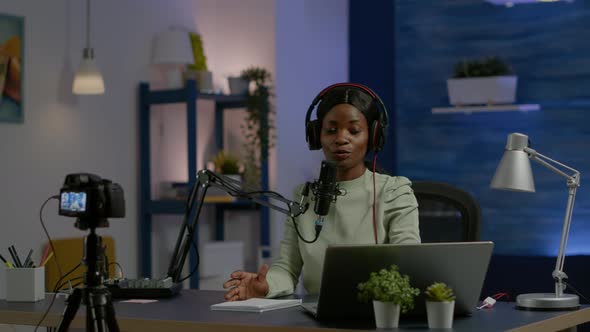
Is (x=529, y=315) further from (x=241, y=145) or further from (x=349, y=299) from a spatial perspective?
(x=241, y=145)

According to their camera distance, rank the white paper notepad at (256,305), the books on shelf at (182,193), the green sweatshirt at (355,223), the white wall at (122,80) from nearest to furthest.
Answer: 1. the white paper notepad at (256,305)
2. the green sweatshirt at (355,223)
3. the white wall at (122,80)
4. the books on shelf at (182,193)

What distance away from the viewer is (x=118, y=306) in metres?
2.44

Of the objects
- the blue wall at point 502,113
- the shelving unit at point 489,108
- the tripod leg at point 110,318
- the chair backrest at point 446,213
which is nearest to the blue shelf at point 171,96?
the blue wall at point 502,113

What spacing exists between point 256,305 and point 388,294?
43cm

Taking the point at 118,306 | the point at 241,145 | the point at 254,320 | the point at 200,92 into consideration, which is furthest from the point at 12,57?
the point at 254,320

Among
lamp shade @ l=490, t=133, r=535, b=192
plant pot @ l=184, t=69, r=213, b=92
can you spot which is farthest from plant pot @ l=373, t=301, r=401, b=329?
plant pot @ l=184, t=69, r=213, b=92

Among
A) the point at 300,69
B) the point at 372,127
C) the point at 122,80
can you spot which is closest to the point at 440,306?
the point at 372,127

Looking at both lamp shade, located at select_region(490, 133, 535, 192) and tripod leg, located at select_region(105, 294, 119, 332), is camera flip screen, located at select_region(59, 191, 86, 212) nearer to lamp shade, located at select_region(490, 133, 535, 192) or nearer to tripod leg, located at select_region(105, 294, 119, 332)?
tripod leg, located at select_region(105, 294, 119, 332)

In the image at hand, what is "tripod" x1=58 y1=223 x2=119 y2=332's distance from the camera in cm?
196

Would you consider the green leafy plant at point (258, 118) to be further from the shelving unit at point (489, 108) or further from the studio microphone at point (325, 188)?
the studio microphone at point (325, 188)

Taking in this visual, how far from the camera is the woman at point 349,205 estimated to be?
2.46m

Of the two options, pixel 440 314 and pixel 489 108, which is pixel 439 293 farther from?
pixel 489 108

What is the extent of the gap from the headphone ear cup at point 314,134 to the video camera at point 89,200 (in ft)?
2.36

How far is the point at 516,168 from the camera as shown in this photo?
8.80 feet
